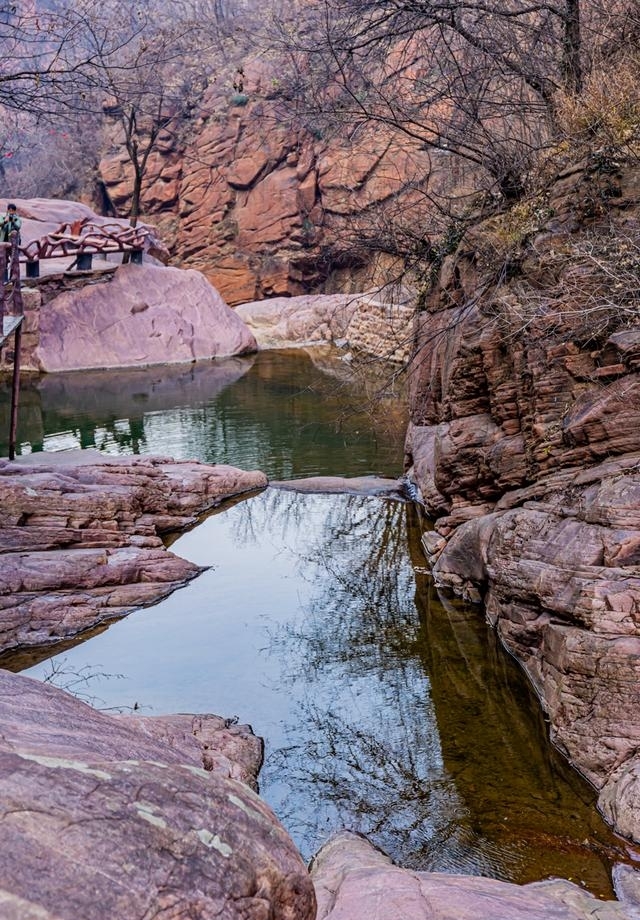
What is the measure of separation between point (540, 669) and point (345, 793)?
196 cm

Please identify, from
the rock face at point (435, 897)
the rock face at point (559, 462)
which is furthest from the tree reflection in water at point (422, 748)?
the rock face at point (435, 897)

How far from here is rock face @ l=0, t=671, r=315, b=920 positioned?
2.10m

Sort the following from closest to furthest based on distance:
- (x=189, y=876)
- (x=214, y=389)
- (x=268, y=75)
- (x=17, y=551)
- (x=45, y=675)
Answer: (x=189, y=876), (x=45, y=675), (x=17, y=551), (x=214, y=389), (x=268, y=75)

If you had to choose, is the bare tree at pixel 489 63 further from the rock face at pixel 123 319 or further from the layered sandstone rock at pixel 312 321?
the rock face at pixel 123 319

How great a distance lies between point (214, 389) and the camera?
21672 millimetres

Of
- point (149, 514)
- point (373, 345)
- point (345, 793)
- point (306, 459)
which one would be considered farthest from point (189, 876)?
point (373, 345)

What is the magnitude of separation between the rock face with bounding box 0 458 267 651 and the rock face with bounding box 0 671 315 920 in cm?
573

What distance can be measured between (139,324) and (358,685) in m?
20.3

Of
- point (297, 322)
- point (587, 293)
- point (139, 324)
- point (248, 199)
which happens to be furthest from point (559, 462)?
point (248, 199)

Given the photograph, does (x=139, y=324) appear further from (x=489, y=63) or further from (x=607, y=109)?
(x=607, y=109)

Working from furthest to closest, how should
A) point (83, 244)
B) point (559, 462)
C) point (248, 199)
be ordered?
1. point (248, 199)
2. point (83, 244)
3. point (559, 462)

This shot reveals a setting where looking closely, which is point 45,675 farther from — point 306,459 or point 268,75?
→ point 268,75

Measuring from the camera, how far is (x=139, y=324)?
84.9 ft

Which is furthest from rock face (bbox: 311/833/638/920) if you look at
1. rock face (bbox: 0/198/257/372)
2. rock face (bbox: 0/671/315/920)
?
rock face (bbox: 0/198/257/372)
